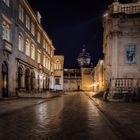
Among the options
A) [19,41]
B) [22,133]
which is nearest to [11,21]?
[19,41]

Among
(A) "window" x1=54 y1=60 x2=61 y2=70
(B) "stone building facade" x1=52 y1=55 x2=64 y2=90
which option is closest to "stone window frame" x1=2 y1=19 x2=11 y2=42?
(B) "stone building facade" x1=52 y1=55 x2=64 y2=90

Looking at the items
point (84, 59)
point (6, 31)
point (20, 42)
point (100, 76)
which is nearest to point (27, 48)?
point (20, 42)

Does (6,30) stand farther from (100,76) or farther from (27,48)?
(100,76)

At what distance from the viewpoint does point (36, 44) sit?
138 feet

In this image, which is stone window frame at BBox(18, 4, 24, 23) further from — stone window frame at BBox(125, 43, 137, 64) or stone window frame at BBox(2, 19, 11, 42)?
stone window frame at BBox(125, 43, 137, 64)

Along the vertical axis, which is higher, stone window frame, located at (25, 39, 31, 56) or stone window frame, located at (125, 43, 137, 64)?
stone window frame, located at (25, 39, 31, 56)

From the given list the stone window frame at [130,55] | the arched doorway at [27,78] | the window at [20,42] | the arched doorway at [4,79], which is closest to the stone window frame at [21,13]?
the window at [20,42]

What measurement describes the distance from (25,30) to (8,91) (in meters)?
10.2

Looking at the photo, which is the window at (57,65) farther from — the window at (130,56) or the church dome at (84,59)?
the window at (130,56)

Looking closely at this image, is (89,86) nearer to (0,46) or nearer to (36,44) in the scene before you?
(36,44)

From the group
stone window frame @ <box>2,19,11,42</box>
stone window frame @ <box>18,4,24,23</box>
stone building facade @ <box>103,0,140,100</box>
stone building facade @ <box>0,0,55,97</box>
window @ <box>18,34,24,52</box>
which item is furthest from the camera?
stone window frame @ <box>18,4,24,23</box>

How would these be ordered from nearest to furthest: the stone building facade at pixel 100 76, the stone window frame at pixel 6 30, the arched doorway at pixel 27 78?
1. the stone window frame at pixel 6 30
2. the arched doorway at pixel 27 78
3. the stone building facade at pixel 100 76

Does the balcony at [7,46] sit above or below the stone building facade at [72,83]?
above

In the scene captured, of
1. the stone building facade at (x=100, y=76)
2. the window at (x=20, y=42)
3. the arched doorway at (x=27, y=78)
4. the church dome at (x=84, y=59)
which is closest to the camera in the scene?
the window at (x=20, y=42)
